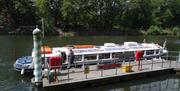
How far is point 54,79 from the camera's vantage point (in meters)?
32.2

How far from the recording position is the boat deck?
32.4 meters

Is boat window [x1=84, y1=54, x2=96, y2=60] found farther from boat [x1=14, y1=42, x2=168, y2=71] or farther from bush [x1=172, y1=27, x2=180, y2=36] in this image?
bush [x1=172, y1=27, x2=180, y2=36]

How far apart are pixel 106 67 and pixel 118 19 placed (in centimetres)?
8655

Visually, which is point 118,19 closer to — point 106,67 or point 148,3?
point 148,3

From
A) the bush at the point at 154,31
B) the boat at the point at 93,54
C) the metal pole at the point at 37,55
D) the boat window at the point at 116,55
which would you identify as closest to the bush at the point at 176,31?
the bush at the point at 154,31

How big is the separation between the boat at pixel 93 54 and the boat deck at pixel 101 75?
2425 mm

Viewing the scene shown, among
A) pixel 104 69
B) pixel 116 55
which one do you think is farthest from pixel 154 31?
pixel 104 69

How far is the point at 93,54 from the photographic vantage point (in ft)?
138

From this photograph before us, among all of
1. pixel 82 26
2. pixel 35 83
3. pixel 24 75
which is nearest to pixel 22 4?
pixel 82 26

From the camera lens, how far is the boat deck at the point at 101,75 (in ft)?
106

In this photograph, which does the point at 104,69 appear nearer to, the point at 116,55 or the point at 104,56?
the point at 104,56

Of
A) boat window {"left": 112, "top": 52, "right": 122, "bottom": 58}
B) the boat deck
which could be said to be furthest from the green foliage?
the boat deck

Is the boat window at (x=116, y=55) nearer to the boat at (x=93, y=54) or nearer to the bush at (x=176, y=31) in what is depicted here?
the boat at (x=93, y=54)

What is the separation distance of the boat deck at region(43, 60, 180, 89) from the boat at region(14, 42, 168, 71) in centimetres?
242
